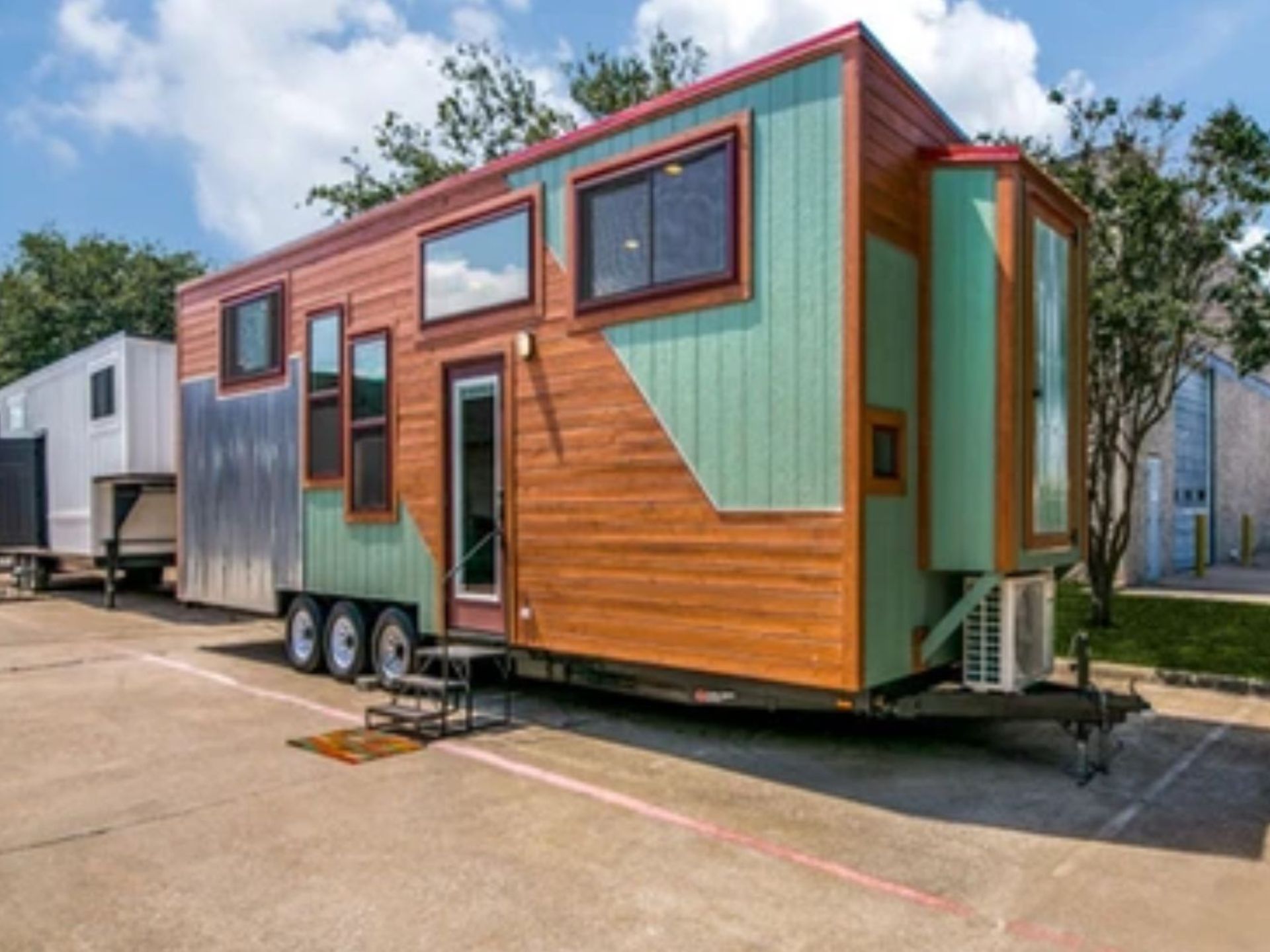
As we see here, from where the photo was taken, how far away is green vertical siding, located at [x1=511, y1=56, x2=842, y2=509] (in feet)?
17.9

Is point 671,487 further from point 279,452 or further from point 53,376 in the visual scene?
point 53,376

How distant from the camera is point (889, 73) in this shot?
5.66 meters

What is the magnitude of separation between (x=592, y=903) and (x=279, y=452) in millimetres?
6887

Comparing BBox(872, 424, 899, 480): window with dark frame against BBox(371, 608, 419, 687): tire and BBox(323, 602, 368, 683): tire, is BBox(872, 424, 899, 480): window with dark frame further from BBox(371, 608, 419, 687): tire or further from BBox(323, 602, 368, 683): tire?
BBox(323, 602, 368, 683): tire

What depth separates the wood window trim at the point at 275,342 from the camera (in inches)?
382

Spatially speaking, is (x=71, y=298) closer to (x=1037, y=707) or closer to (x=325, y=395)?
(x=325, y=395)

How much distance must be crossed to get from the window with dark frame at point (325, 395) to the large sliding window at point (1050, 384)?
232 inches

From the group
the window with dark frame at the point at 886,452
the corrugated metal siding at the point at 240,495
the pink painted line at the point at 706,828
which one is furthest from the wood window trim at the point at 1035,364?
the corrugated metal siding at the point at 240,495

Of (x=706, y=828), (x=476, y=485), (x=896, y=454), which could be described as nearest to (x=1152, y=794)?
(x=896, y=454)

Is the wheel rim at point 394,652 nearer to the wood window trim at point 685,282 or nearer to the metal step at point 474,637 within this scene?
the metal step at point 474,637

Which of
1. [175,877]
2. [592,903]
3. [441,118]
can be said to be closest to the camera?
[592,903]

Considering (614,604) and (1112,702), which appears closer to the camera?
(1112,702)

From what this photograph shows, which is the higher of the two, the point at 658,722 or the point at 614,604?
the point at 614,604

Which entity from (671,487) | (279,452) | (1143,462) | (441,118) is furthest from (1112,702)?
(441,118)
